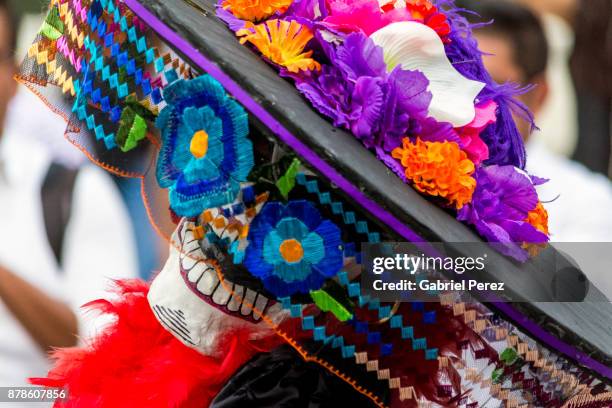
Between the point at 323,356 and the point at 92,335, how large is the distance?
389mm

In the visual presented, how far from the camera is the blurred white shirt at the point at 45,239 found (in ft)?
5.13

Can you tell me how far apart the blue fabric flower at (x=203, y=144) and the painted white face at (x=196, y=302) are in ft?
0.31

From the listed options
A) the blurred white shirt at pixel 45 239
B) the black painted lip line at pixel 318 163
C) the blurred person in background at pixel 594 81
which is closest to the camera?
the black painted lip line at pixel 318 163

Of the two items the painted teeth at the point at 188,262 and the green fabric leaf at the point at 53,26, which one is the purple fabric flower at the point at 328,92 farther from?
the green fabric leaf at the point at 53,26

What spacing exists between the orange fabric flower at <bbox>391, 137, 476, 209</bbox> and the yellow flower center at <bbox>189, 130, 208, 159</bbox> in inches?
6.8

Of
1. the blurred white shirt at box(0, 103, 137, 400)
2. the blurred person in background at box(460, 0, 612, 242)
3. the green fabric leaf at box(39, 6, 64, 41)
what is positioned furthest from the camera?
the blurred person in background at box(460, 0, 612, 242)

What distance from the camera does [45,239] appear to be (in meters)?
1.64

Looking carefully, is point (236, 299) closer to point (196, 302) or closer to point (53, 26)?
point (196, 302)

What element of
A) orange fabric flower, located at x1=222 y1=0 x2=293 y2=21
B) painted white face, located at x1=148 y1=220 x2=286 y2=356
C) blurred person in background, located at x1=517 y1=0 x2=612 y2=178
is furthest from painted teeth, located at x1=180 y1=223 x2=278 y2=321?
blurred person in background, located at x1=517 y1=0 x2=612 y2=178

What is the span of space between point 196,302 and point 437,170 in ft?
0.87

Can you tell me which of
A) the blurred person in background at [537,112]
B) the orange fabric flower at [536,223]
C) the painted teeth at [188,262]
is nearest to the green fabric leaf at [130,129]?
the painted teeth at [188,262]

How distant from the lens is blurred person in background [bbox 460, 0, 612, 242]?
67.5 inches

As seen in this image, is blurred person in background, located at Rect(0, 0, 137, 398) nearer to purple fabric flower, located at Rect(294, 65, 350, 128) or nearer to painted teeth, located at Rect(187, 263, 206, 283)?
painted teeth, located at Rect(187, 263, 206, 283)

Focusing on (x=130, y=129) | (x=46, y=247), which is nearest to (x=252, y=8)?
(x=130, y=129)
